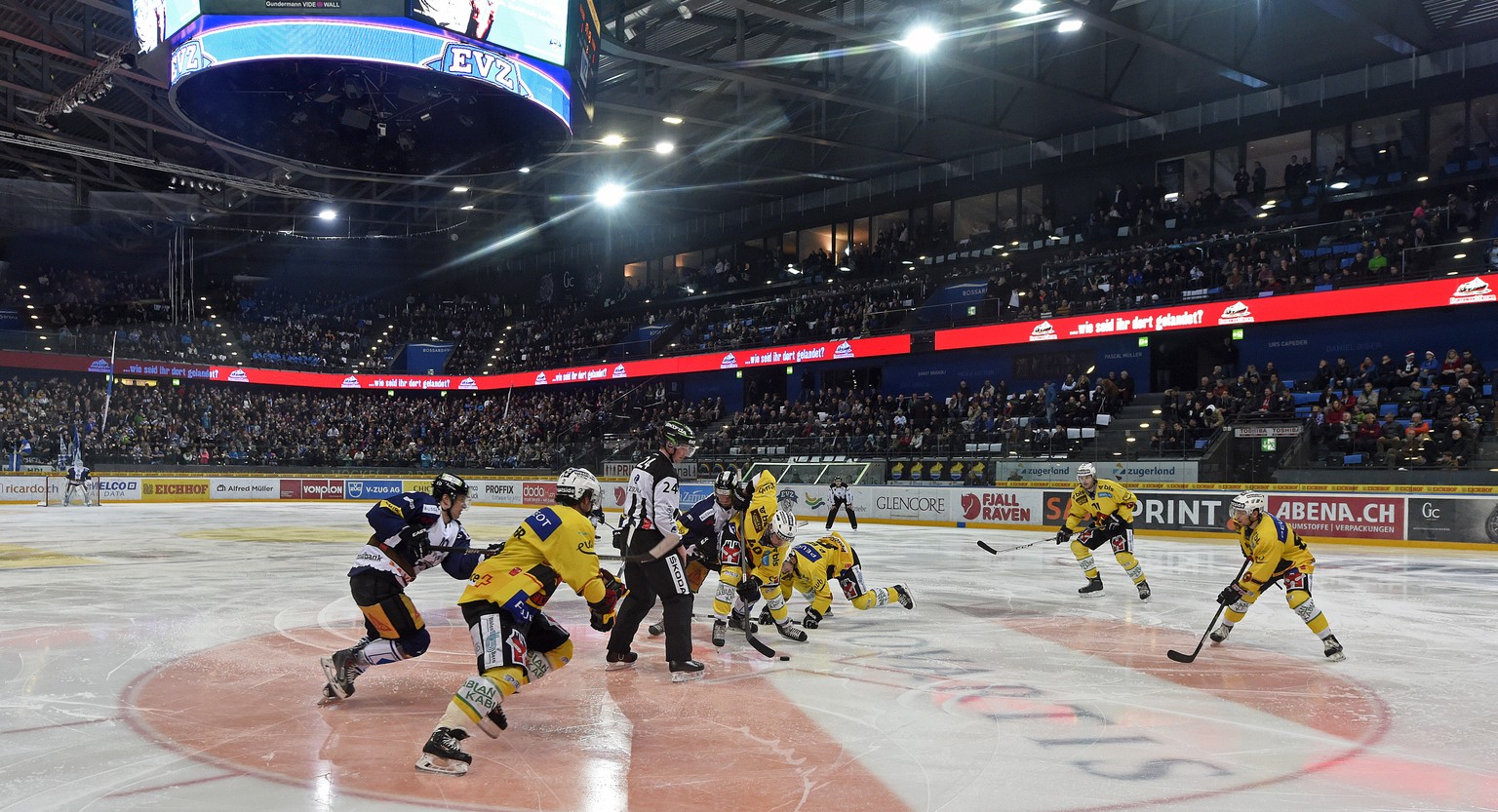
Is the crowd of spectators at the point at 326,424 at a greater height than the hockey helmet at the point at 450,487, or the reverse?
the crowd of spectators at the point at 326,424

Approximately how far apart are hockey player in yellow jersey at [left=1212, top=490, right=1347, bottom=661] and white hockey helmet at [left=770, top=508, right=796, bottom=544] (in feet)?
11.3

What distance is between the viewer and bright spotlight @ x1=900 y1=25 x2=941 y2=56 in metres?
21.7

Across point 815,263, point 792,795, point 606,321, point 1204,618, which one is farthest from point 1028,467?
point 606,321

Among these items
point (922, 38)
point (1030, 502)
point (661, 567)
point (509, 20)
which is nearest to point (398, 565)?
point (661, 567)

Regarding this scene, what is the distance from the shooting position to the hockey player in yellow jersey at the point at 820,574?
901cm

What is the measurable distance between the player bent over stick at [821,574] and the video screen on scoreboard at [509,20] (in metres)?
8.78

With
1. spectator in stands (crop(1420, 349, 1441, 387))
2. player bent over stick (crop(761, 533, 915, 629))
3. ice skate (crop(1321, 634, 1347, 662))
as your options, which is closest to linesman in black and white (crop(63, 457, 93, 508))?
player bent over stick (crop(761, 533, 915, 629))

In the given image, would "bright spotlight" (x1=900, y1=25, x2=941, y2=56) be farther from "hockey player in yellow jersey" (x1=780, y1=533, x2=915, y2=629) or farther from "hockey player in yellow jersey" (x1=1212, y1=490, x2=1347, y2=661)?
"hockey player in yellow jersey" (x1=1212, y1=490, x2=1347, y2=661)

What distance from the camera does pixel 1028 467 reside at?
2389 cm

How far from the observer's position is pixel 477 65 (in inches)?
559

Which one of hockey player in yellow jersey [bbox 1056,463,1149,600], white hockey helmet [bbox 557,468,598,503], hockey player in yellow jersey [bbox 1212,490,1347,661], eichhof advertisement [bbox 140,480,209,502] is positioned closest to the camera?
white hockey helmet [bbox 557,468,598,503]

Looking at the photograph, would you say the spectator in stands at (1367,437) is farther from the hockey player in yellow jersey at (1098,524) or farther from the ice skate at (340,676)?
the ice skate at (340,676)

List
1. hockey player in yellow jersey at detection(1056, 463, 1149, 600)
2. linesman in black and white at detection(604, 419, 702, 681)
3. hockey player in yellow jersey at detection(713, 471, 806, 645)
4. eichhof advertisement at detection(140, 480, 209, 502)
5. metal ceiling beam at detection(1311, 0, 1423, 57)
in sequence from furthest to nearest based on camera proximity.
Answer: eichhof advertisement at detection(140, 480, 209, 502), metal ceiling beam at detection(1311, 0, 1423, 57), hockey player in yellow jersey at detection(1056, 463, 1149, 600), hockey player in yellow jersey at detection(713, 471, 806, 645), linesman in black and white at detection(604, 419, 702, 681)

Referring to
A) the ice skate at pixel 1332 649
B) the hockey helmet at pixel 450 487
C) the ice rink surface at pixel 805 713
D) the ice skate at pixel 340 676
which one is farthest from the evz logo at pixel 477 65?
the ice skate at pixel 1332 649
